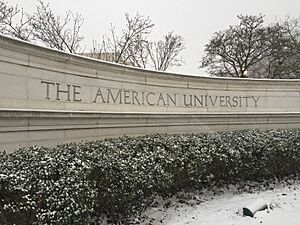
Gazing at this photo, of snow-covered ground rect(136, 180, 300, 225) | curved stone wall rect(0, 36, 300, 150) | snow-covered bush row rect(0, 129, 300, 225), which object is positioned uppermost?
curved stone wall rect(0, 36, 300, 150)

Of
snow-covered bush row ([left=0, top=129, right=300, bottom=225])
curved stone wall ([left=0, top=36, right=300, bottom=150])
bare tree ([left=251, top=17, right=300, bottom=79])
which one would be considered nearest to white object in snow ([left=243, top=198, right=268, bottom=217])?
snow-covered bush row ([left=0, top=129, right=300, bottom=225])

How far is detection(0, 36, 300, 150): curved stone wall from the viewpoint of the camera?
631cm

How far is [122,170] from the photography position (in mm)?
5316

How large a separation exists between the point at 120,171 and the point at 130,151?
82 cm

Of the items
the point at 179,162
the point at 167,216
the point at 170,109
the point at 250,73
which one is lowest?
the point at 167,216

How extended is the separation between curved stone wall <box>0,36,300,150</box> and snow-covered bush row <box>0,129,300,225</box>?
2.96ft

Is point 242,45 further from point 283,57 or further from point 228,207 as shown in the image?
point 228,207

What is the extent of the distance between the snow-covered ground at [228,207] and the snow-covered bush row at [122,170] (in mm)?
263

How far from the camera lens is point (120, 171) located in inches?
208

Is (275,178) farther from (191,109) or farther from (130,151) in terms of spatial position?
(130,151)

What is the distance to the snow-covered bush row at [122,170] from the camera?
410cm

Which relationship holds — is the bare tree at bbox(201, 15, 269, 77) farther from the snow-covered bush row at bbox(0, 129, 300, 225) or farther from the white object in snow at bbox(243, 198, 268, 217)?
the white object in snow at bbox(243, 198, 268, 217)

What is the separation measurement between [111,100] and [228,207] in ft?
12.0

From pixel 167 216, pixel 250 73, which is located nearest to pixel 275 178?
pixel 167 216
